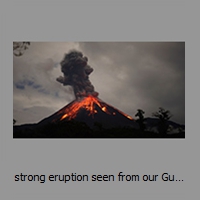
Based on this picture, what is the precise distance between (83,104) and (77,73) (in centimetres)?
296

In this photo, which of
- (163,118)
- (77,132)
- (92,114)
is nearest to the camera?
(77,132)

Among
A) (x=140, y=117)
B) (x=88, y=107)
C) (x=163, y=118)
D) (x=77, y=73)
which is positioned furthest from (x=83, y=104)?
(x=163, y=118)

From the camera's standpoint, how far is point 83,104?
23000mm

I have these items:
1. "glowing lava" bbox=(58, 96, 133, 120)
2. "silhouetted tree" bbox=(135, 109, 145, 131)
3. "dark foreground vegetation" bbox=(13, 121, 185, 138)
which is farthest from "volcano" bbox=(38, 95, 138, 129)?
"dark foreground vegetation" bbox=(13, 121, 185, 138)

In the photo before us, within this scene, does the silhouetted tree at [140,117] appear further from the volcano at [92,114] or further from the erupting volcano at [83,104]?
the erupting volcano at [83,104]

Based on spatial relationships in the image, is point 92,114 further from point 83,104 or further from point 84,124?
point 84,124

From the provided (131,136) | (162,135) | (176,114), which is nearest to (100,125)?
(131,136)

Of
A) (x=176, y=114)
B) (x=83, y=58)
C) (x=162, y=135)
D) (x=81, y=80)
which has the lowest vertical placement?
(x=162, y=135)

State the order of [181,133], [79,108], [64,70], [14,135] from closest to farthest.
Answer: [14,135], [181,133], [64,70], [79,108]

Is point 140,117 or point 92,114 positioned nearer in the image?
point 140,117

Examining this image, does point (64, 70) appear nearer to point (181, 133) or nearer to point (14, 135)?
point (14, 135)

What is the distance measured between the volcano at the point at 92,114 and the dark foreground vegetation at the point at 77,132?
110 centimetres

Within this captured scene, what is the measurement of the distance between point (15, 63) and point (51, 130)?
232 inches

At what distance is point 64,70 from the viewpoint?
67.8 ft
